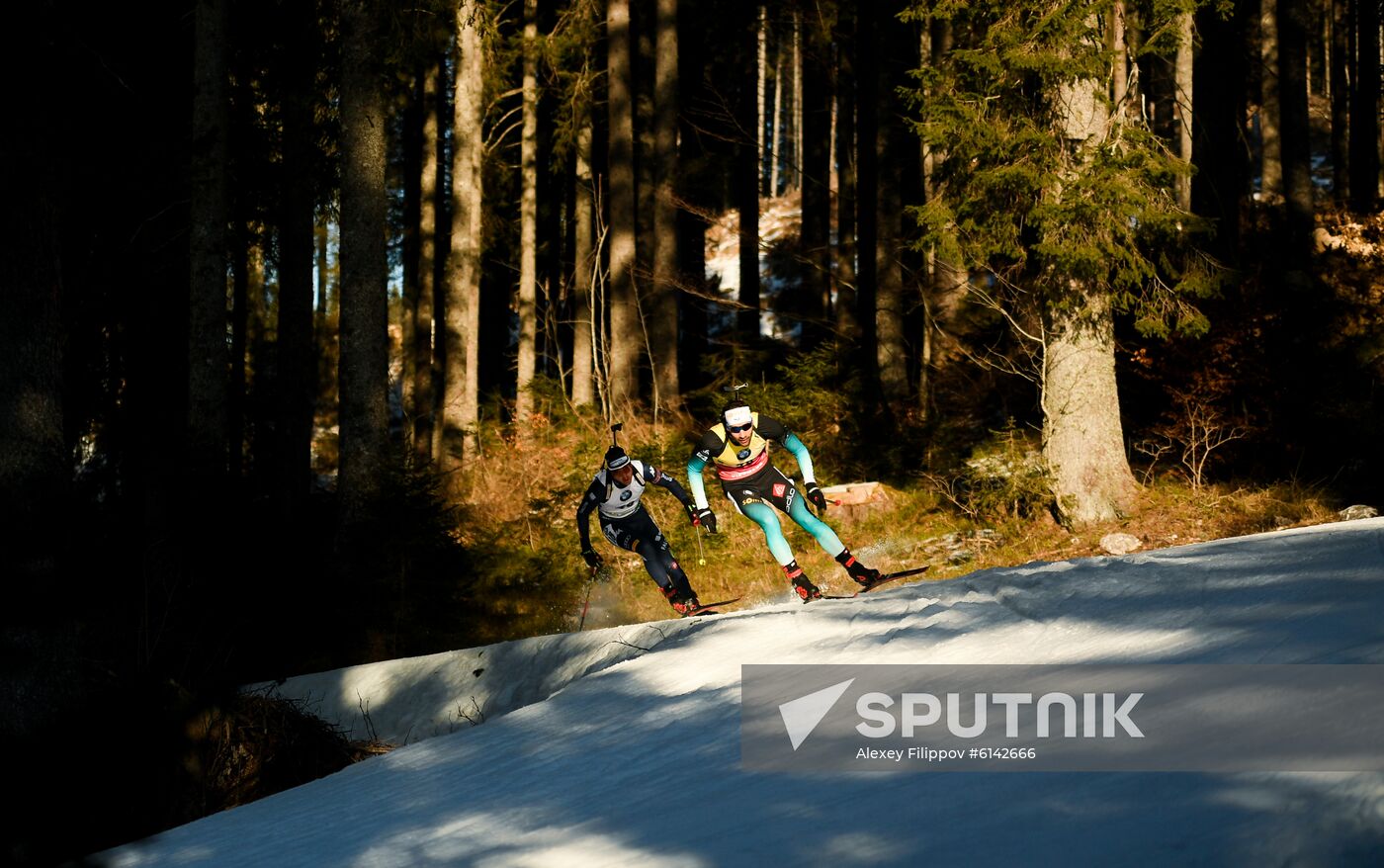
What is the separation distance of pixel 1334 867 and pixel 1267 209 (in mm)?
15817

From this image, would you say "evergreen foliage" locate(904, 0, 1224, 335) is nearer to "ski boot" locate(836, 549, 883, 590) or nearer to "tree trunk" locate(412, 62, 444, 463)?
"ski boot" locate(836, 549, 883, 590)

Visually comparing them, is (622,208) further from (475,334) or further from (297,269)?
(297,269)

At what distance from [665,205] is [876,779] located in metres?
16.6

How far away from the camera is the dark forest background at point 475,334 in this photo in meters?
8.17

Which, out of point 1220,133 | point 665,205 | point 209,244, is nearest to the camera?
point 209,244

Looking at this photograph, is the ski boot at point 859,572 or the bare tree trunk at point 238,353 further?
the bare tree trunk at point 238,353

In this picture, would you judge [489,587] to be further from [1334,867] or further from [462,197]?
[1334,867]

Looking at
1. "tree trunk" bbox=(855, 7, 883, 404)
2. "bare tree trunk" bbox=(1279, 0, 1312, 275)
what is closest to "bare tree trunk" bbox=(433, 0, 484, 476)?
"tree trunk" bbox=(855, 7, 883, 404)

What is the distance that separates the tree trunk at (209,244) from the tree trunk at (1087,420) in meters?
10.4

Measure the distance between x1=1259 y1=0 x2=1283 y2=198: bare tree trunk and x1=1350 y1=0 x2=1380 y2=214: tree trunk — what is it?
4.02 ft

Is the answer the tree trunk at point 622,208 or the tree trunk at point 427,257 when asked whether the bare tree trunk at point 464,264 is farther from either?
the tree trunk at point 622,208

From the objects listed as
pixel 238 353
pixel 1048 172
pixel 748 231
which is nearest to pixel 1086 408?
pixel 1048 172

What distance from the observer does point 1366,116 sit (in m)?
20.8

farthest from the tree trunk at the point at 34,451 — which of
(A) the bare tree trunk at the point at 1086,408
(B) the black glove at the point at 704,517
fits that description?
(A) the bare tree trunk at the point at 1086,408
